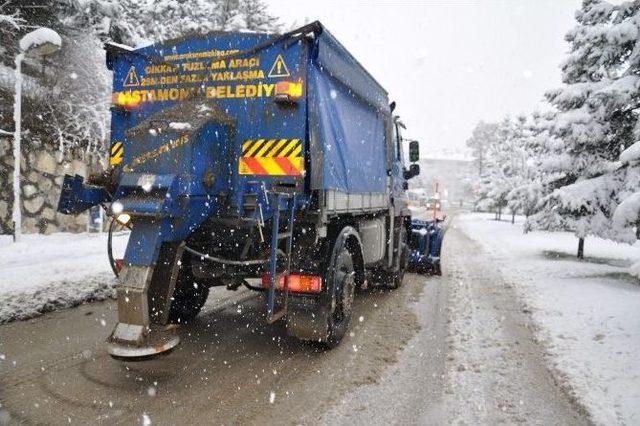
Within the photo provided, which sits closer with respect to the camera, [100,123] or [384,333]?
[384,333]

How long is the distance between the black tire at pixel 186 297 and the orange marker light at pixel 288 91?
7.75 feet

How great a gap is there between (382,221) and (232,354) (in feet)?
11.7

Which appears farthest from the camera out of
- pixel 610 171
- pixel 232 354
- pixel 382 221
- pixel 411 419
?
pixel 610 171

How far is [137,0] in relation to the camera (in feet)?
57.1

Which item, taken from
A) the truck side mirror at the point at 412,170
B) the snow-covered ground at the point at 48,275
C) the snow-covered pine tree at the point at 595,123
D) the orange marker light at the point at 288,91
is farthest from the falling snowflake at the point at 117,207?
the snow-covered pine tree at the point at 595,123

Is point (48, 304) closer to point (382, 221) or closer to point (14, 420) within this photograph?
point (14, 420)

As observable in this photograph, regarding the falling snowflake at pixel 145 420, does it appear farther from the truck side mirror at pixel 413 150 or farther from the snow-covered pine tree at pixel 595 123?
the snow-covered pine tree at pixel 595 123

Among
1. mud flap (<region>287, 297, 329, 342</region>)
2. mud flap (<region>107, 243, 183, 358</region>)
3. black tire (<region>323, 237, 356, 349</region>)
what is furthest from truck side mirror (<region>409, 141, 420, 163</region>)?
mud flap (<region>107, 243, 183, 358</region>)

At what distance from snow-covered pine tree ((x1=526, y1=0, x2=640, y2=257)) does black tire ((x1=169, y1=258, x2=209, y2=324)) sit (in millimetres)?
9924

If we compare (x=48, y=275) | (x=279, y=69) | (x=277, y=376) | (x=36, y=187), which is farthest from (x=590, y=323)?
(x=36, y=187)

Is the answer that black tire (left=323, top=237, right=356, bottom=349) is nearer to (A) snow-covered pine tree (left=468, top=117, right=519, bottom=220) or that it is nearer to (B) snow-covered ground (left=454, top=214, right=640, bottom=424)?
(B) snow-covered ground (left=454, top=214, right=640, bottom=424)

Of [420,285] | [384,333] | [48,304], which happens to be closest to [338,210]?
[384,333]

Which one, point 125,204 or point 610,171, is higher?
point 610,171

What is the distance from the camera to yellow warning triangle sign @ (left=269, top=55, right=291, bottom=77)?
4.64 meters
